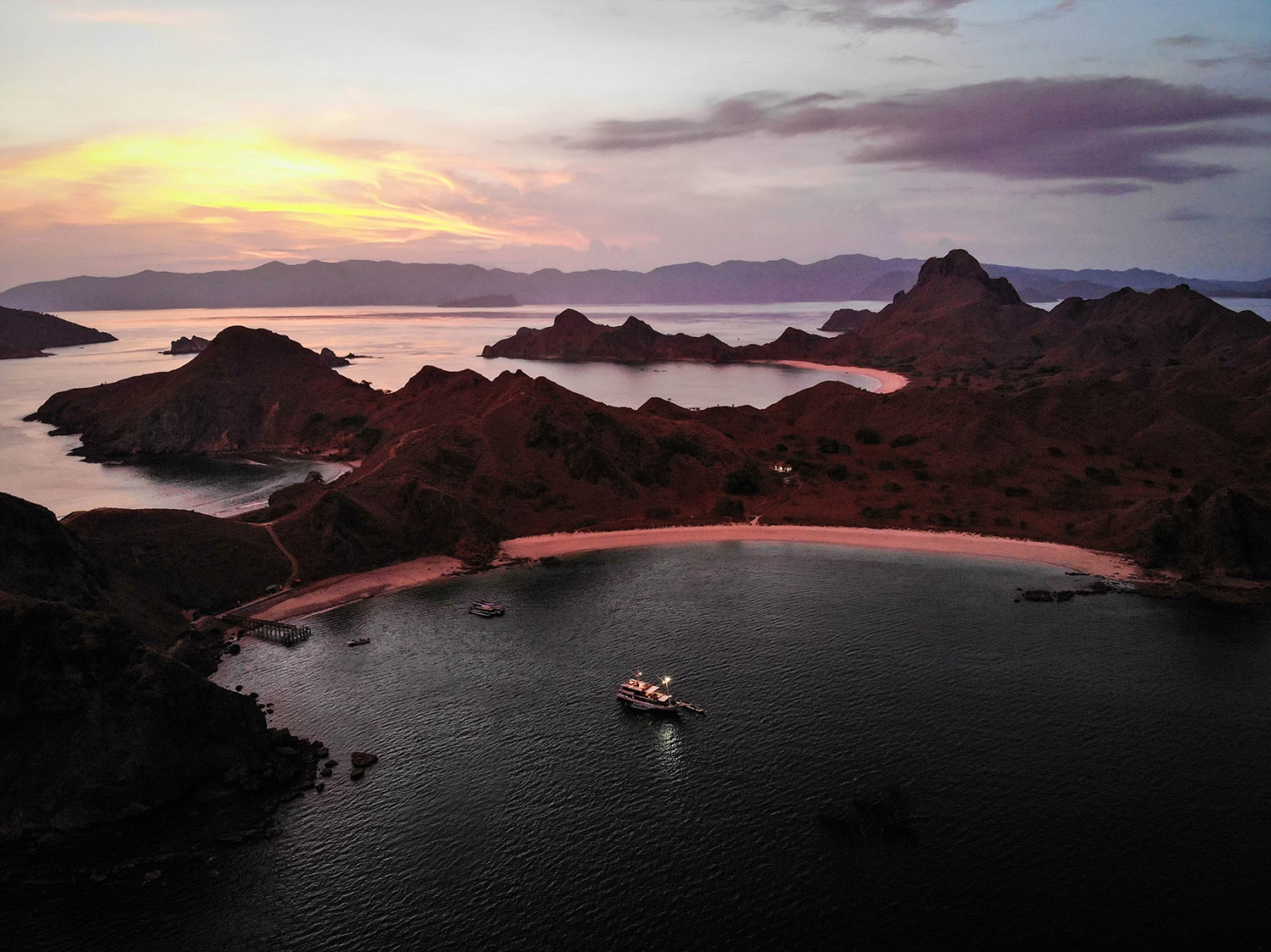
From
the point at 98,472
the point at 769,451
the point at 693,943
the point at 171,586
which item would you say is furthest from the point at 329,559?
the point at 98,472

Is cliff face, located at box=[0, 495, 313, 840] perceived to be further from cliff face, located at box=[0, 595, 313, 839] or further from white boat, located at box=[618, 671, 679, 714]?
white boat, located at box=[618, 671, 679, 714]

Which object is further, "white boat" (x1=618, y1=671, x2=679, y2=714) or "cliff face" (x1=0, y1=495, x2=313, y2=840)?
"white boat" (x1=618, y1=671, x2=679, y2=714)

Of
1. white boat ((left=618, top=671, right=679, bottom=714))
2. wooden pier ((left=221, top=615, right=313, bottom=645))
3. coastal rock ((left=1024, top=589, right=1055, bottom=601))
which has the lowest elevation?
wooden pier ((left=221, top=615, right=313, bottom=645))

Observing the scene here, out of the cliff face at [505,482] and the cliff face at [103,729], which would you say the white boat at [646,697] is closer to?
the cliff face at [103,729]

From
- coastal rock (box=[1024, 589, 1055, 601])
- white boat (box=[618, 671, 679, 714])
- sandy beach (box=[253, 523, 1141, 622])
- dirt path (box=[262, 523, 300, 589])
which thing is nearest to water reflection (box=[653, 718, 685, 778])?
white boat (box=[618, 671, 679, 714])

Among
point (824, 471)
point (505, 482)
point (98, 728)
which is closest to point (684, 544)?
point (505, 482)

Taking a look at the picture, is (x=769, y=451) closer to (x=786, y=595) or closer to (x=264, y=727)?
(x=786, y=595)

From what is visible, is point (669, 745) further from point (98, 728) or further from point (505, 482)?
point (505, 482)
